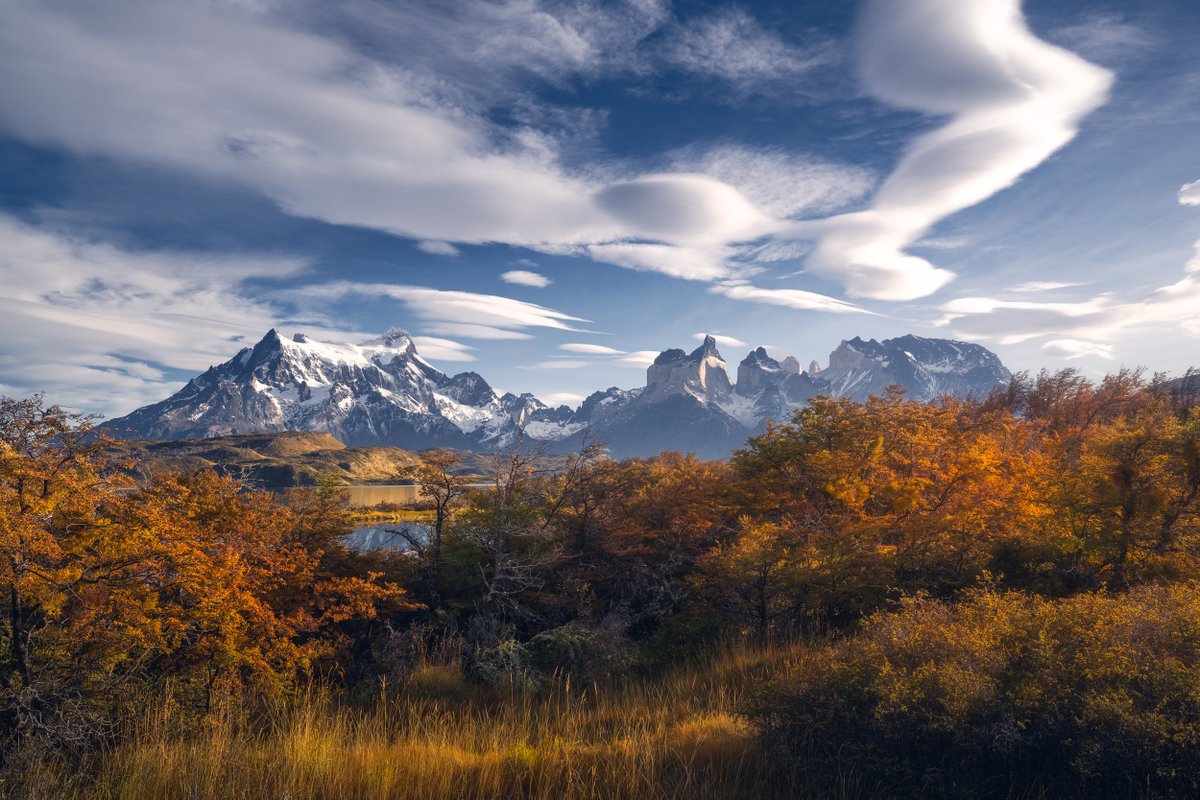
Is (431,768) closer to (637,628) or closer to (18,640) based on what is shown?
(18,640)

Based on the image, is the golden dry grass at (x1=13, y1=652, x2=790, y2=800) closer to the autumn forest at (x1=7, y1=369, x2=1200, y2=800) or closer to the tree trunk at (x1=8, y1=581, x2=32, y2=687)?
the autumn forest at (x1=7, y1=369, x2=1200, y2=800)

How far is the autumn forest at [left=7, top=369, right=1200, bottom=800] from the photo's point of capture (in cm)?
454

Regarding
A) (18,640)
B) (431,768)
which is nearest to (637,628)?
(431,768)

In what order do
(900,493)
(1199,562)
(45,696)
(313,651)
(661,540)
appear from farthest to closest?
(661,540), (900,493), (313,651), (1199,562), (45,696)

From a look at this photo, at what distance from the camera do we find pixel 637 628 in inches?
677

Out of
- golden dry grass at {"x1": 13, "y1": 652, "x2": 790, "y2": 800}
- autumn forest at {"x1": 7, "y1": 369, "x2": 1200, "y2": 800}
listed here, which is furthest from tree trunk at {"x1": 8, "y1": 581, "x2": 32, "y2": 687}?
golden dry grass at {"x1": 13, "y1": 652, "x2": 790, "y2": 800}

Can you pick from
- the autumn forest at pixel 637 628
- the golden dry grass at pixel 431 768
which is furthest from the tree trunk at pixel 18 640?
the golden dry grass at pixel 431 768

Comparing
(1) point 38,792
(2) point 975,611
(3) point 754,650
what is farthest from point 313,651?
(2) point 975,611

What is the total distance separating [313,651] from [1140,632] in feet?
45.5

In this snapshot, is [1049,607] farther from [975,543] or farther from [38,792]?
[38,792]

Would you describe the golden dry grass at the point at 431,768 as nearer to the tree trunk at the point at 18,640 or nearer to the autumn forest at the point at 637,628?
the autumn forest at the point at 637,628

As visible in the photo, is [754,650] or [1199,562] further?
[754,650]

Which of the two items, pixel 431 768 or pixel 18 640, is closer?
pixel 431 768

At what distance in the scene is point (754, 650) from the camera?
1081 cm
